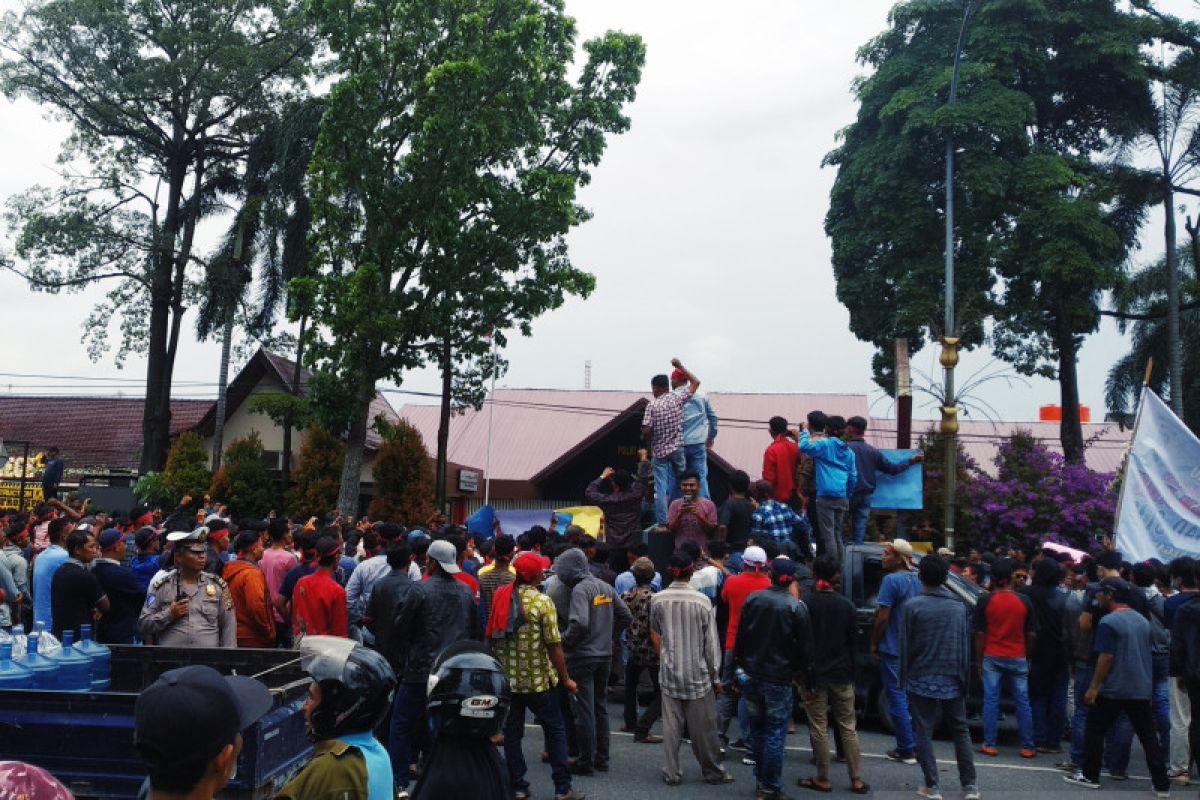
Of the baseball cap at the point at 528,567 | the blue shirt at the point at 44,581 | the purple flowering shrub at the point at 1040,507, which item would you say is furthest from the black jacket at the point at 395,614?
the purple flowering shrub at the point at 1040,507

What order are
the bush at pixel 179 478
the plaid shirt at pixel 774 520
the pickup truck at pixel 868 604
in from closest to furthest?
the pickup truck at pixel 868 604 < the plaid shirt at pixel 774 520 < the bush at pixel 179 478

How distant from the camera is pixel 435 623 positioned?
8141 mm

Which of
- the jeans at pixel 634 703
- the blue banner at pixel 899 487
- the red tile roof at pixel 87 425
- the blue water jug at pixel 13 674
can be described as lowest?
the jeans at pixel 634 703

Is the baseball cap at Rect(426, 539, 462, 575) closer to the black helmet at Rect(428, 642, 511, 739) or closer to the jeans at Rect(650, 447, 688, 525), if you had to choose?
the black helmet at Rect(428, 642, 511, 739)

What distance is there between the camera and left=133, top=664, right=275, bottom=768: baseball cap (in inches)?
106

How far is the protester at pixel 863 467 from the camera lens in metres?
13.2

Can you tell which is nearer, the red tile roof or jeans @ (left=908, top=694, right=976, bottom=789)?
jeans @ (left=908, top=694, right=976, bottom=789)

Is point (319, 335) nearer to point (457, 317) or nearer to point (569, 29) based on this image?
point (457, 317)

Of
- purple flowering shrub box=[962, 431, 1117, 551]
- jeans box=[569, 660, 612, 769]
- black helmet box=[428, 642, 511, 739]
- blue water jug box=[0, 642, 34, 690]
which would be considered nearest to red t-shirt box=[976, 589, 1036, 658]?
jeans box=[569, 660, 612, 769]

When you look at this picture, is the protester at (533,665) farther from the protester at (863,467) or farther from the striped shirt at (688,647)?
the protester at (863,467)

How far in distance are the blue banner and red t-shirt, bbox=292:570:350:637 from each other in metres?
7.44

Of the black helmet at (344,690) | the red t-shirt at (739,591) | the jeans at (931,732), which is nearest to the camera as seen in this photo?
the black helmet at (344,690)

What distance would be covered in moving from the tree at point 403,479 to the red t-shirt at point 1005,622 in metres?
20.9

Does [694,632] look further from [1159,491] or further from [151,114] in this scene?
[151,114]
